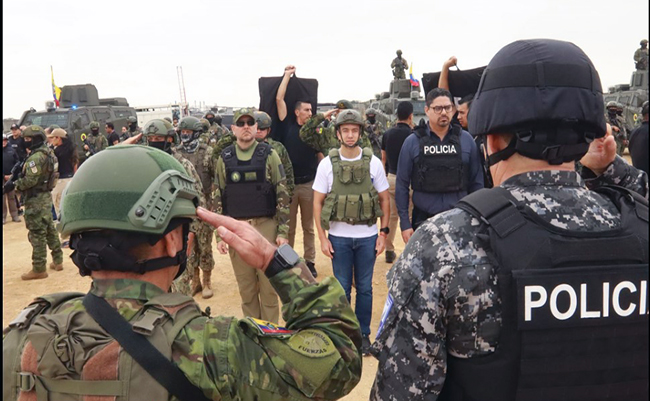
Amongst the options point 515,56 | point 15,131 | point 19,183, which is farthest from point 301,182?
point 15,131

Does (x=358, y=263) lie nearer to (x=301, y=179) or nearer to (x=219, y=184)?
(x=219, y=184)

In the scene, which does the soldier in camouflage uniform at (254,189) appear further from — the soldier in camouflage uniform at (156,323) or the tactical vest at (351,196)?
the soldier in camouflage uniform at (156,323)

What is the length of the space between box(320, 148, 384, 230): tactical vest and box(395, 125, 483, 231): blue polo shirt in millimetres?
233

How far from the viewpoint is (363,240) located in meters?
4.63

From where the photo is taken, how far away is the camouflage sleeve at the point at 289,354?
4.80ft

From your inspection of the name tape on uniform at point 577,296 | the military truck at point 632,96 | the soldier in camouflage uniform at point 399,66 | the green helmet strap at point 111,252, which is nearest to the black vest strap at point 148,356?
the green helmet strap at point 111,252

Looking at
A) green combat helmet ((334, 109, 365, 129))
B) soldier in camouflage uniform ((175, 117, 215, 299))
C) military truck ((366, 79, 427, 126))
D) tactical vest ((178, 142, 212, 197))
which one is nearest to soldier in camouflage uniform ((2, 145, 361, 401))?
green combat helmet ((334, 109, 365, 129))

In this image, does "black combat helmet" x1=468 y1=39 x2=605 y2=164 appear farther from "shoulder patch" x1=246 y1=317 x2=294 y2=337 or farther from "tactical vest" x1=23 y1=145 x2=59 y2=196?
"tactical vest" x1=23 y1=145 x2=59 y2=196

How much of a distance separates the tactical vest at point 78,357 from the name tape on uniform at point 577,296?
95 cm

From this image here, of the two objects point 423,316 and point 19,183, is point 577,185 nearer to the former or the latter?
point 423,316

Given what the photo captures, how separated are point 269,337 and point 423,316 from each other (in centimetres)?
46

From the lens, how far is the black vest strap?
140 centimetres

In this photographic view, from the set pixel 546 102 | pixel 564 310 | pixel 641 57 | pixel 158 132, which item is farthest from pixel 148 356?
pixel 641 57

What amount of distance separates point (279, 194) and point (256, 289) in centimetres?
89
